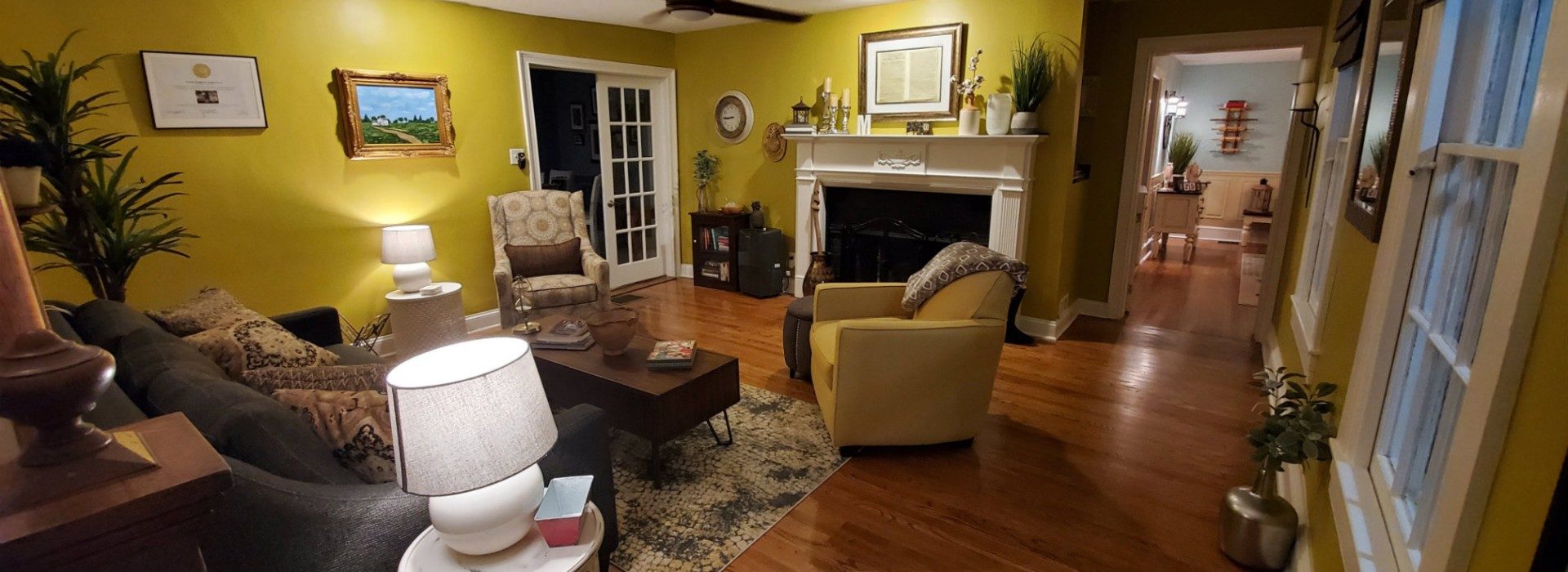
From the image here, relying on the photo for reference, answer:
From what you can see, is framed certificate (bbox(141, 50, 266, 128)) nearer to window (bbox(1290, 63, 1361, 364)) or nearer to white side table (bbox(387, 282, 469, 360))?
white side table (bbox(387, 282, 469, 360))

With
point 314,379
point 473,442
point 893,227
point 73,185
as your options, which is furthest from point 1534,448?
point 893,227

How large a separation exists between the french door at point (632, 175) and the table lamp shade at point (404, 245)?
1.83 meters

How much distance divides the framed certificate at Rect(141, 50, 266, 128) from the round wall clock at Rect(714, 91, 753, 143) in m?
3.07

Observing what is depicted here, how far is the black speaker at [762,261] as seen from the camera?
5242 mm

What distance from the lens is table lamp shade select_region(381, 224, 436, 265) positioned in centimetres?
369

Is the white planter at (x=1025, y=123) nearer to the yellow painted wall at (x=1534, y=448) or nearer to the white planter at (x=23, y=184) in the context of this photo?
the yellow painted wall at (x=1534, y=448)

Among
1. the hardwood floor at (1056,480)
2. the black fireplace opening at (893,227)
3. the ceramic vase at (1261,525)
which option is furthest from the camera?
the black fireplace opening at (893,227)

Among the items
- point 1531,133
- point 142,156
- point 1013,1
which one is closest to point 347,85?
point 142,156

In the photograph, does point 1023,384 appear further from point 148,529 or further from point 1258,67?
point 1258,67

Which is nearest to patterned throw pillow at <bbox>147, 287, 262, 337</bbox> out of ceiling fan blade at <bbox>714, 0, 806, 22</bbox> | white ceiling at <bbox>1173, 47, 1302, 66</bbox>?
ceiling fan blade at <bbox>714, 0, 806, 22</bbox>

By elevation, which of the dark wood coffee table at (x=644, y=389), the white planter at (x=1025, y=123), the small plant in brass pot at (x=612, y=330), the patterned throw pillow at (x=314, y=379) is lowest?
the dark wood coffee table at (x=644, y=389)

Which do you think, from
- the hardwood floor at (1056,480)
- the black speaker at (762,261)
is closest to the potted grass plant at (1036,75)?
the hardwood floor at (1056,480)

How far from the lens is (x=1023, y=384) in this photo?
11.5 ft

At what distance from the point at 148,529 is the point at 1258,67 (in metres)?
10.1
